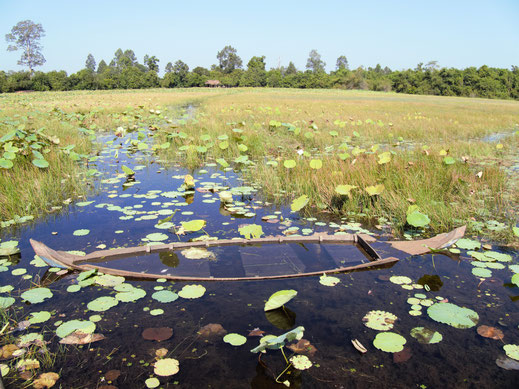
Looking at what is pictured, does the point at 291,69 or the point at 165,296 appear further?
the point at 291,69

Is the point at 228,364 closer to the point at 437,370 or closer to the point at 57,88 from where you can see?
the point at 437,370

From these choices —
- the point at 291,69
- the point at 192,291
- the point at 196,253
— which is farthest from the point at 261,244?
the point at 291,69

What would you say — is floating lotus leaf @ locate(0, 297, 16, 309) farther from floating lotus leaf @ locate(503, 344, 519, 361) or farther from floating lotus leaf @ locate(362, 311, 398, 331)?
floating lotus leaf @ locate(503, 344, 519, 361)

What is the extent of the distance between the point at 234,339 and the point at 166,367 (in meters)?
0.36

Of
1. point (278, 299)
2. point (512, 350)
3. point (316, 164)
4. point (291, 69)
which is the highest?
point (291, 69)

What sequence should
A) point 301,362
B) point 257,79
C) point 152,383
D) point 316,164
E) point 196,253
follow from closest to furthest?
point 152,383 → point 301,362 → point 196,253 → point 316,164 → point 257,79

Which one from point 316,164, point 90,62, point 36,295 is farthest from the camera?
point 90,62

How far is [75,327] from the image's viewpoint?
6.41 feet

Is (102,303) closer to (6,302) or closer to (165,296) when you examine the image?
(165,296)

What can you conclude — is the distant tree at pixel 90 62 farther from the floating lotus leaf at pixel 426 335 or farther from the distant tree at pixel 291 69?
the floating lotus leaf at pixel 426 335

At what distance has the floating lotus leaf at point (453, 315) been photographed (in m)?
2.08

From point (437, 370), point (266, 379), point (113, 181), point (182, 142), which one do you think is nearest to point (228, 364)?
point (266, 379)

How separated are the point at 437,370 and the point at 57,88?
5509cm

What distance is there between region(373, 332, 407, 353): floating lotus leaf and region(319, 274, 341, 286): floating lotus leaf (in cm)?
59
